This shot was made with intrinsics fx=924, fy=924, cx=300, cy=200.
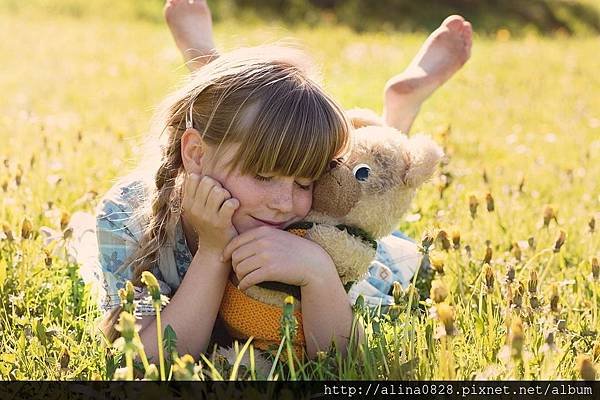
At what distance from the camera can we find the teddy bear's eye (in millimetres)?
A: 2160

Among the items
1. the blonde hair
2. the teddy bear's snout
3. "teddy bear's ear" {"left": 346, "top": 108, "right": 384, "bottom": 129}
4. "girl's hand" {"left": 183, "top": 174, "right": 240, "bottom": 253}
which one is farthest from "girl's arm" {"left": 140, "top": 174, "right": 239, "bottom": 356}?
"teddy bear's ear" {"left": 346, "top": 108, "right": 384, "bottom": 129}

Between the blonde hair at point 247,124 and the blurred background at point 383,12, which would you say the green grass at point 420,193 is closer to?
the blonde hair at point 247,124

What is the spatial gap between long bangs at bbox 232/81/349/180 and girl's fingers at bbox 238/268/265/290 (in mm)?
230

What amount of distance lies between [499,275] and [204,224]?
0.96 metres

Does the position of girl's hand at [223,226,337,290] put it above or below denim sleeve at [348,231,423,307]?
above

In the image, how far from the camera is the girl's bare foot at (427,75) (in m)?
3.24

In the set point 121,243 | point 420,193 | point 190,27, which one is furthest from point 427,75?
point 121,243

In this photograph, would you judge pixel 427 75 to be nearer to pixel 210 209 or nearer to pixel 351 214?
pixel 351 214

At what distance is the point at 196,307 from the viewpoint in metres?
2.12

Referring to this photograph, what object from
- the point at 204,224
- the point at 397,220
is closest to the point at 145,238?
the point at 204,224

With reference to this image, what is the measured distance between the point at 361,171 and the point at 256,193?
0.26 metres

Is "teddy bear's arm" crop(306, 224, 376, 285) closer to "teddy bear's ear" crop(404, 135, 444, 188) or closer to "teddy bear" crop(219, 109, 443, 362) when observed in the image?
"teddy bear" crop(219, 109, 443, 362)

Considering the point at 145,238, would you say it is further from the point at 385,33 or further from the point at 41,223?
the point at 385,33

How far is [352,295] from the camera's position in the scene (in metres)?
2.76
